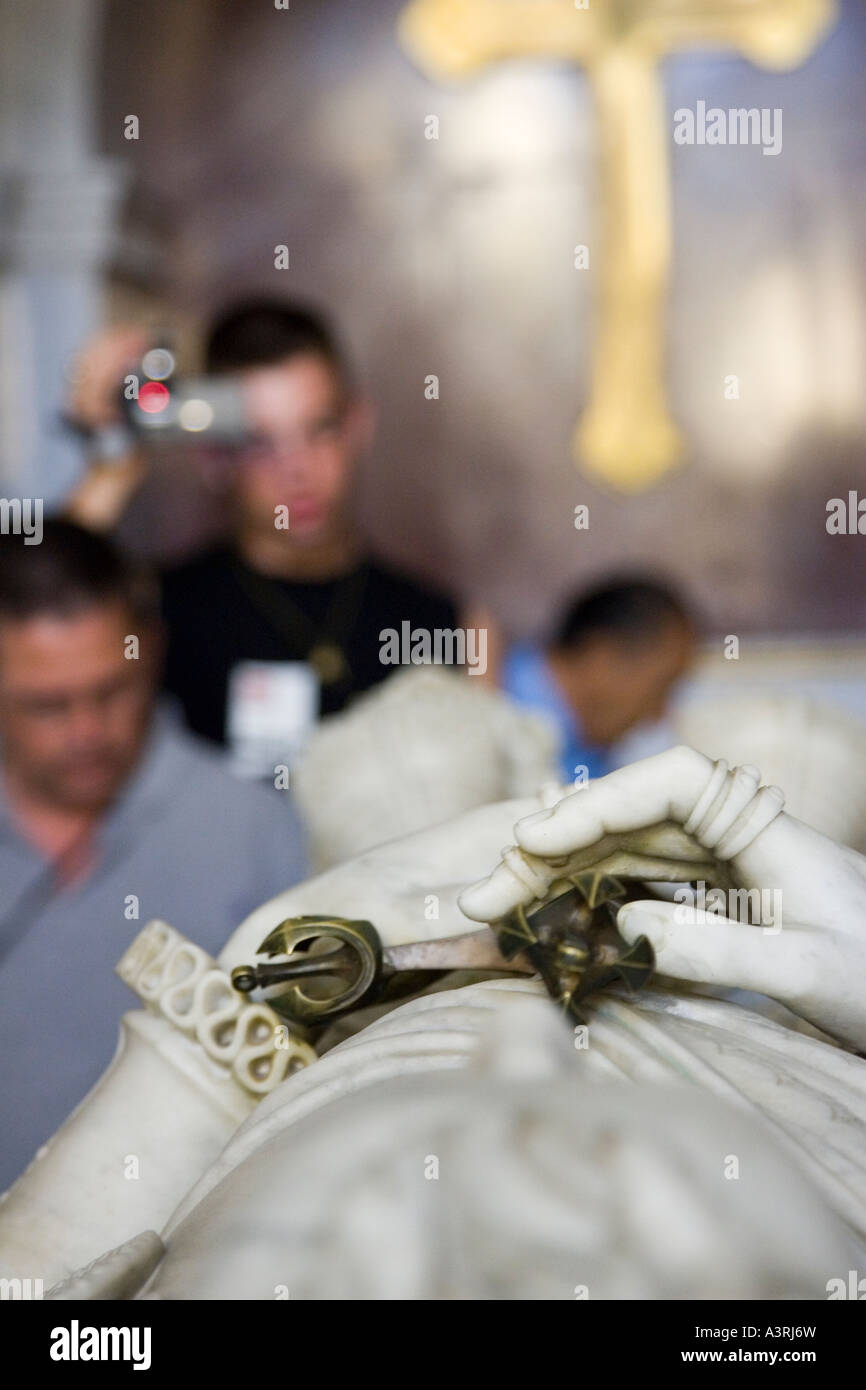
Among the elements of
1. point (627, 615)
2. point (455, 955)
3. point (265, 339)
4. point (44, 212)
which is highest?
point (44, 212)

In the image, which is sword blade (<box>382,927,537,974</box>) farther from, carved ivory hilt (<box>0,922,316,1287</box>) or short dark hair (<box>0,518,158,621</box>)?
short dark hair (<box>0,518,158,621</box>)

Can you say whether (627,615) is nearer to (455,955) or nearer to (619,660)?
(619,660)

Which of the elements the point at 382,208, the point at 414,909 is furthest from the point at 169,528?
the point at 414,909

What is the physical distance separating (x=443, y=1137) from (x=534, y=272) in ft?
13.6

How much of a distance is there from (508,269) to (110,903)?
3.27 m

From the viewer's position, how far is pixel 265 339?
8.41 ft

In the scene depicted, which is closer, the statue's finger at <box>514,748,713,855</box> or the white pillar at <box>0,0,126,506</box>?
the statue's finger at <box>514,748,713,855</box>

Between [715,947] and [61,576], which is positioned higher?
[61,576]

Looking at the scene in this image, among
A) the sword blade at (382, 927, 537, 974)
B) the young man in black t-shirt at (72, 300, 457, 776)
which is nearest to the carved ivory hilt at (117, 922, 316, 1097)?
the sword blade at (382, 927, 537, 974)

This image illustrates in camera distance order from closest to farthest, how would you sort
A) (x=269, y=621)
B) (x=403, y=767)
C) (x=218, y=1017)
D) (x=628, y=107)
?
(x=218, y=1017)
(x=403, y=767)
(x=269, y=621)
(x=628, y=107)

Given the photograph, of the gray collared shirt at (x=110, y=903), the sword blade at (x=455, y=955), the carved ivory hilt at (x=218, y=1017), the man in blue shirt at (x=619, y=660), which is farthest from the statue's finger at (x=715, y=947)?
the man in blue shirt at (x=619, y=660)

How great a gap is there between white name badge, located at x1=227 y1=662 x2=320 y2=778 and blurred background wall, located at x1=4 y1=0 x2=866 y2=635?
5.73 feet

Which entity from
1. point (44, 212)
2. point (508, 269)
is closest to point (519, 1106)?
point (44, 212)

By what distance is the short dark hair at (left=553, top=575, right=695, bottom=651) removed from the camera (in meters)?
2.76
